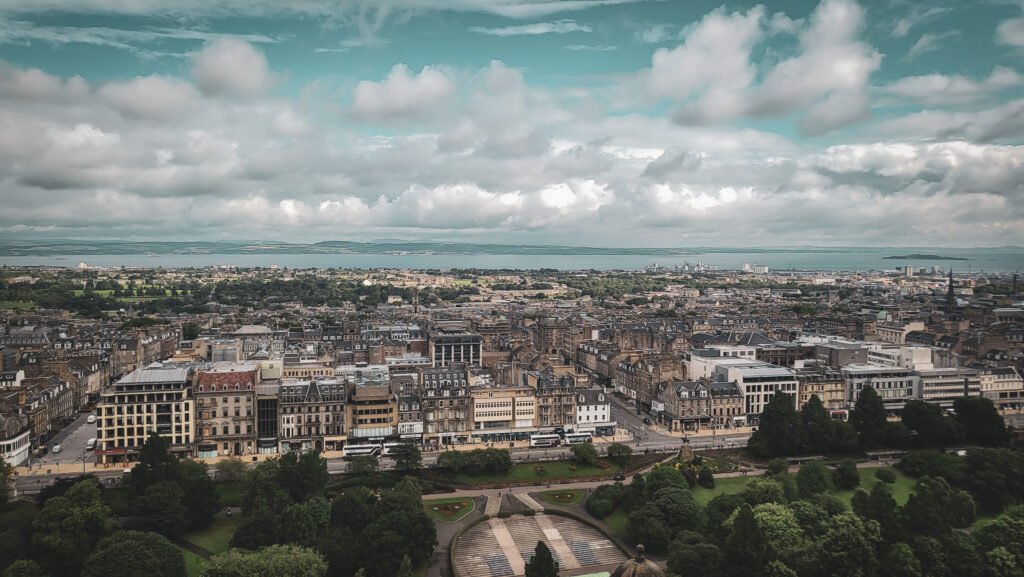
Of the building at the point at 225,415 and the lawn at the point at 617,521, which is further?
the building at the point at 225,415

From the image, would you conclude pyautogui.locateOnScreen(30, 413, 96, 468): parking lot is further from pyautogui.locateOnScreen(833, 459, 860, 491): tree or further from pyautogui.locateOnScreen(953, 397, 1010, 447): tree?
pyautogui.locateOnScreen(953, 397, 1010, 447): tree

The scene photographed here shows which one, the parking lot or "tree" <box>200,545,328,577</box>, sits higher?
"tree" <box>200,545,328,577</box>

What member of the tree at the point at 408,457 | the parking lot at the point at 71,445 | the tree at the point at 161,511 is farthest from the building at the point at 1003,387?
the parking lot at the point at 71,445

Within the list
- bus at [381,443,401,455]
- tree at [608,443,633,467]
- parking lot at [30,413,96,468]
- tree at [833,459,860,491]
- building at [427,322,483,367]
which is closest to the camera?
tree at [833,459,860,491]

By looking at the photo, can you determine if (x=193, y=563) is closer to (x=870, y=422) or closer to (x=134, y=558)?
(x=134, y=558)

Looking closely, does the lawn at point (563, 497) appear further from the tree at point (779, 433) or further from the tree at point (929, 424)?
the tree at point (929, 424)

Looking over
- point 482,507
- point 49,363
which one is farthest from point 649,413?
point 49,363

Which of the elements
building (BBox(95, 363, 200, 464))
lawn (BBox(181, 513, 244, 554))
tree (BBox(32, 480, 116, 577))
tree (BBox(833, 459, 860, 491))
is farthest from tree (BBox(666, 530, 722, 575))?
building (BBox(95, 363, 200, 464))
